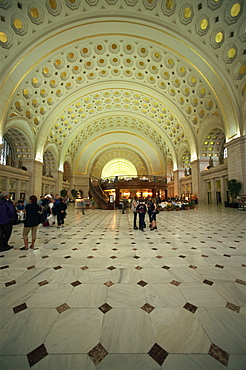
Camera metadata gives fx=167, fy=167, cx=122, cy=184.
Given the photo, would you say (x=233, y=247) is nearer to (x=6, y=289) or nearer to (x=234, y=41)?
(x=6, y=289)

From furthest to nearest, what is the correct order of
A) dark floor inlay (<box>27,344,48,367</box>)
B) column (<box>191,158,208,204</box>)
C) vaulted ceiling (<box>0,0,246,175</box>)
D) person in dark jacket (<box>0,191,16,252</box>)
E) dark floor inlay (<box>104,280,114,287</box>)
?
column (<box>191,158,208,204</box>) < vaulted ceiling (<box>0,0,246,175</box>) < person in dark jacket (<box>0,191,16,252</box>) < dark floor inlay (<box>104,280,114,287</box>) < dark floor inlay (<box>27,344,48,367</box>)

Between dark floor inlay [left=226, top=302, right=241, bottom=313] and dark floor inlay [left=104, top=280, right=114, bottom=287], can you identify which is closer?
dark floor inlay [left=226, top=302, right=241, bottom=313]

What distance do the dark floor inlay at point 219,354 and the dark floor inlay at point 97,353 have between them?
1083 millimetres

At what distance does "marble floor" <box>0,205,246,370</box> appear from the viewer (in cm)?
166

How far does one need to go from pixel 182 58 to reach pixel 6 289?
841 inches

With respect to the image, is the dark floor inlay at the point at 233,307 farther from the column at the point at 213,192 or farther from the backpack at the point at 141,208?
the column at the point at 213,192

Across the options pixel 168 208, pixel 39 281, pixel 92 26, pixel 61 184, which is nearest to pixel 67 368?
pixel 39 281

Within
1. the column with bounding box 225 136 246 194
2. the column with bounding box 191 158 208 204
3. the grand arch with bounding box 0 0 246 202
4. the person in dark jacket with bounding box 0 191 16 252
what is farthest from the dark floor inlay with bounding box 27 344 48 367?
the column with bounding box 191 158 208 204

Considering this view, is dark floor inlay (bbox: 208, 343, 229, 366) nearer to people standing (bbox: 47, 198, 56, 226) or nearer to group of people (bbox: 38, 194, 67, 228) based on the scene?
group of people (bbox: 38, 194, 67, 228)

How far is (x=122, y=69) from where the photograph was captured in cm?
2016

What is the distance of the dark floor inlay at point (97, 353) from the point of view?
5.35 ft

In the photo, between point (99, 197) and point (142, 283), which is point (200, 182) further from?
point (142, 283)

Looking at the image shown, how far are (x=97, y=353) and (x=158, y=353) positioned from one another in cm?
62

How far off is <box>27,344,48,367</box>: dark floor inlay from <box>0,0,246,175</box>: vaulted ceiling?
19115 millimetres
